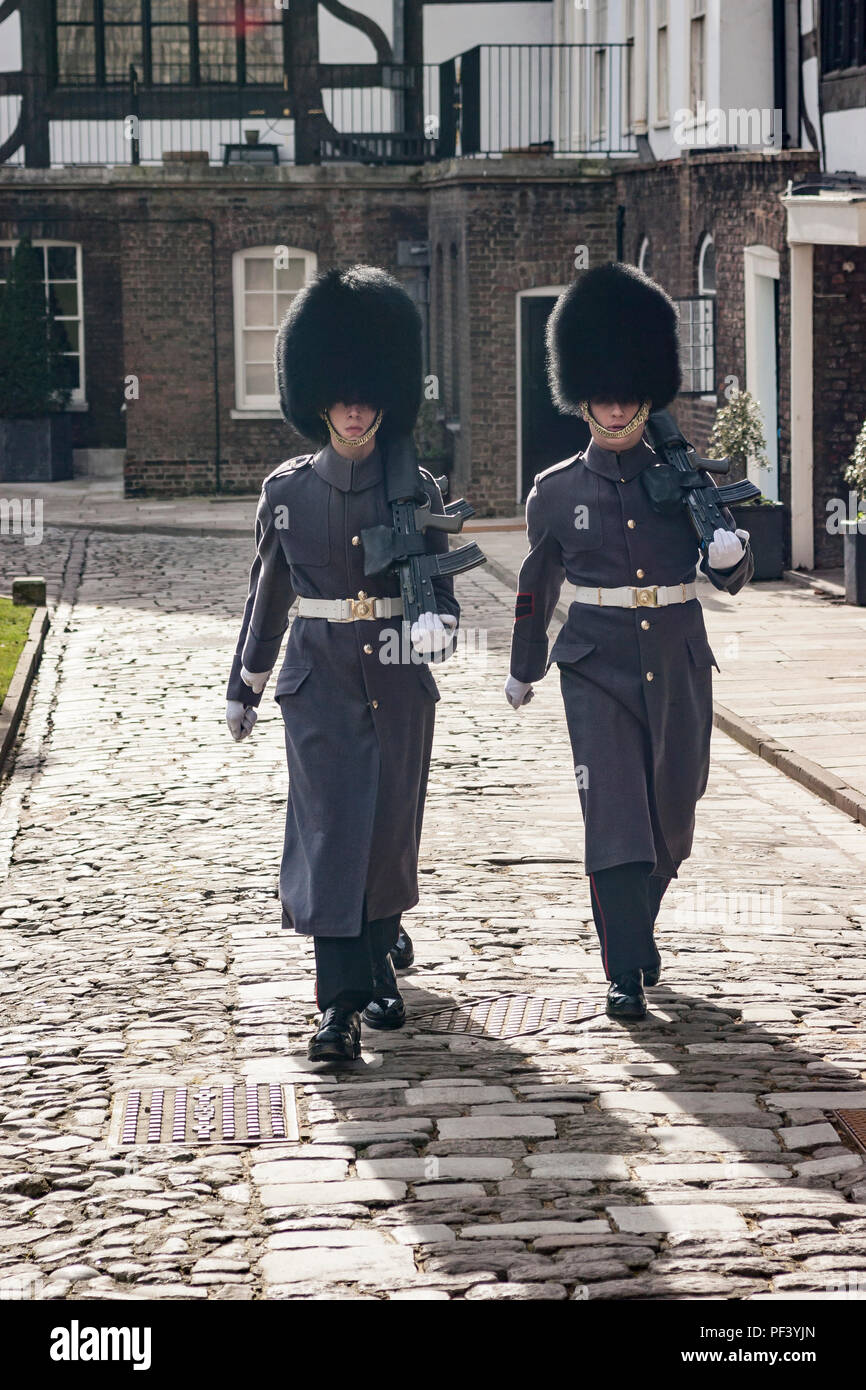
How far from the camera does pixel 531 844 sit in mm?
8484

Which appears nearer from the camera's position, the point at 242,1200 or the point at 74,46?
the point at 242,1200

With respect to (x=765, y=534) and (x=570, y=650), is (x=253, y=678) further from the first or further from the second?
(x=765, y=534)

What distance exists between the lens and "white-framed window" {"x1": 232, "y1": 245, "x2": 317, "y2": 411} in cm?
2534

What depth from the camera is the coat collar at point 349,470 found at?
19.9 ft

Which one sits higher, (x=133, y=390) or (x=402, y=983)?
(x=133, y=390)

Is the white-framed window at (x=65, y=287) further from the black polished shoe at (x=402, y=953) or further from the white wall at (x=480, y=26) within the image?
the black polished shoe at (x=402, y=953)

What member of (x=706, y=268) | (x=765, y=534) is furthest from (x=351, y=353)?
(x=706, y=268)

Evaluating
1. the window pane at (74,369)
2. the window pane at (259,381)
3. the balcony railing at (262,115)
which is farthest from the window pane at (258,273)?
the window pane at (74,369)

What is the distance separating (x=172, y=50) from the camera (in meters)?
27.0

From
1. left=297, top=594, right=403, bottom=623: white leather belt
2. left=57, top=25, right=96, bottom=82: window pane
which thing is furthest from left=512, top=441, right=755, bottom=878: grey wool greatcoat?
left=57, top=25, right=96, bottom=82: window pane

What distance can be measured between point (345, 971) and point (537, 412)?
17921 millimetres

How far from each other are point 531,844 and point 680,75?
13.5m
